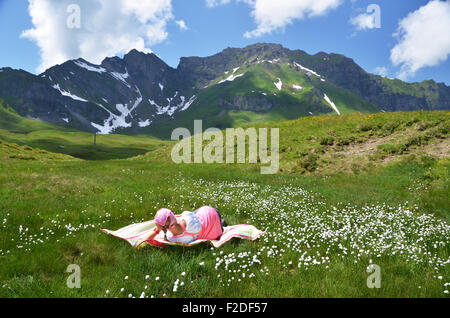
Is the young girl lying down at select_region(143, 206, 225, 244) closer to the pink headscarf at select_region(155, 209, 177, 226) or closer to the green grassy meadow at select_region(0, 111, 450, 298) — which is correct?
the pink headscarf at select_region(155, 209, 177, 226)

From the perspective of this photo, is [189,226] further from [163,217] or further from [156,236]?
[156,236]

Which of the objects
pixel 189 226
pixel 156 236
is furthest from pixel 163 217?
pixel 156 236

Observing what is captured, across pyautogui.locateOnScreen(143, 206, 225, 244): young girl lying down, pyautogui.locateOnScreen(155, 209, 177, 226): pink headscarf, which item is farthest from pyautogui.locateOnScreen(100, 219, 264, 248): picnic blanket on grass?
pyautogui.locateOnScreen(155, 209, 177, 226): pink headscarf

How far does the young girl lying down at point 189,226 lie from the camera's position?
684 centimetres

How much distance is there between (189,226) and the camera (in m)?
7.23

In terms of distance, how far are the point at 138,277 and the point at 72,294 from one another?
126cm

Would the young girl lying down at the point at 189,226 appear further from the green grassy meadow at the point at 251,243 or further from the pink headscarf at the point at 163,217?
the green grassy meadow at the point at 251,243

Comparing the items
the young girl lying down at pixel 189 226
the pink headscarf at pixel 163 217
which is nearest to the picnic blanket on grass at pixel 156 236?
the young girl lying down at pixel 189 226

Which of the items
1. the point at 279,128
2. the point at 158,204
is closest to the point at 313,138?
the point at 279,128
